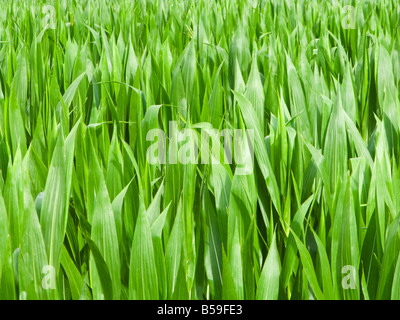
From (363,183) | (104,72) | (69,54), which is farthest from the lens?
(69,54)

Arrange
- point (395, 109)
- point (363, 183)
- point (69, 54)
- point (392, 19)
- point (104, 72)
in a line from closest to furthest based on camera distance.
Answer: point (363, 183)
point (395, 109)
point (104, 72)
point (69, 54)
point (392, 19)

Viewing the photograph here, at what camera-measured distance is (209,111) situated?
82 centimetres

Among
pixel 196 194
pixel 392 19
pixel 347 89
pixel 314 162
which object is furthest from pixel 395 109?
pixel 392 19

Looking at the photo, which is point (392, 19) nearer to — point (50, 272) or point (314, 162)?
point (314, 162)

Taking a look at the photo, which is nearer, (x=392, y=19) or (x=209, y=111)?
(x=209, y=111)

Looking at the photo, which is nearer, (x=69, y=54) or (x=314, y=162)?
(x=314, y=162)

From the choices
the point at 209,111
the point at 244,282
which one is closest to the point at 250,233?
the point at 244,282

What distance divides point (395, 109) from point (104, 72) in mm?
547

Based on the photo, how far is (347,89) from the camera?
85 centimetres

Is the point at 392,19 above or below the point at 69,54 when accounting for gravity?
above

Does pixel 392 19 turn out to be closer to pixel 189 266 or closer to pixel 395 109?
pixel 395 109

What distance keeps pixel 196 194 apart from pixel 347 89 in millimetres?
381
